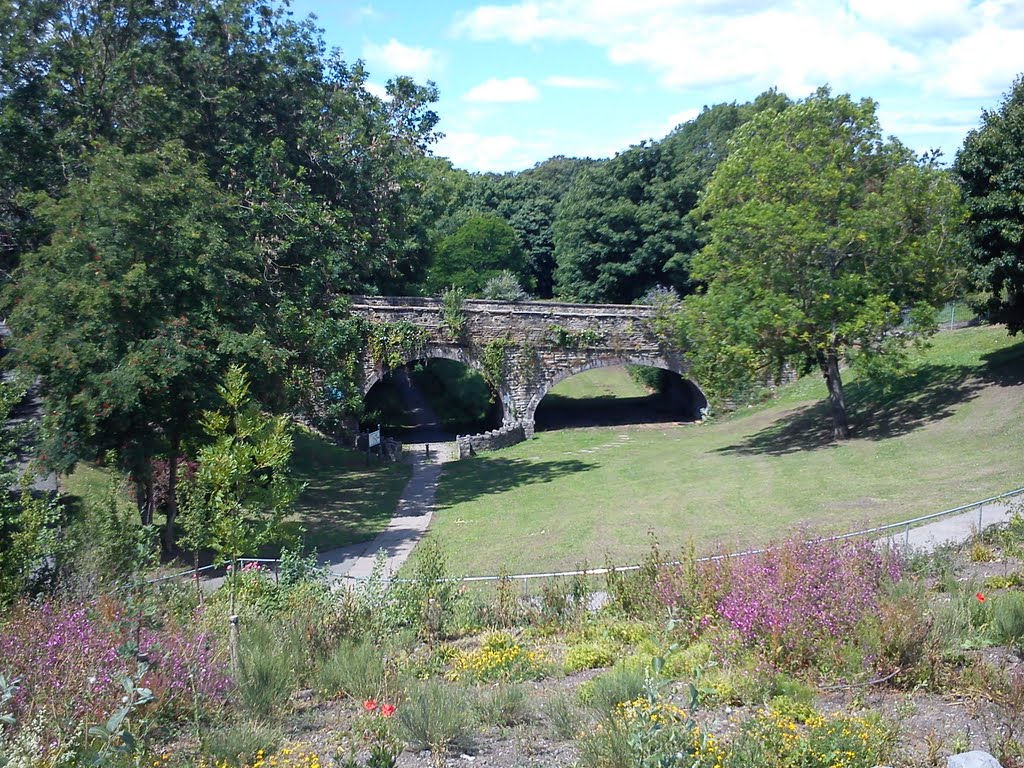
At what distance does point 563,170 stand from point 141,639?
9302 centimetres

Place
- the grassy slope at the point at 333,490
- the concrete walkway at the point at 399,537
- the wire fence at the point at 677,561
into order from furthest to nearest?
1. the grassy slope at the point at 333,490
2. the concrete walkway at the point at 399,537
3. the wire fence at the point at 677,561

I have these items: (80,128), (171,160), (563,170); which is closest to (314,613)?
(171,160)

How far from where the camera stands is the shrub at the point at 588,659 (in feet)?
26.2

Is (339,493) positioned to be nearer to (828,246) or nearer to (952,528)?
(828,246)

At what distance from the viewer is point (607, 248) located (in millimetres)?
49469

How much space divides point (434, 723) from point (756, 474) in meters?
17.8

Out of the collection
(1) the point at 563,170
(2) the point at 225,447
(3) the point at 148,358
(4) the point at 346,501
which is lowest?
(4) the point at 346,501

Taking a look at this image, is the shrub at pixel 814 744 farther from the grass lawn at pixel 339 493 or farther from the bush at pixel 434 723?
the grass lawn at pixel 339 493

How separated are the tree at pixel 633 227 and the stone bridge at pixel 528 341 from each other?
13828 millimetres

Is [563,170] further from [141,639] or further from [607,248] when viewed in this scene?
[141,639]

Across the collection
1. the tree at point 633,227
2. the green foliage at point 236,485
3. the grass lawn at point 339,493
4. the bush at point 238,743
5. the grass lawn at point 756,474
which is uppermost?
the tree at point 633,227

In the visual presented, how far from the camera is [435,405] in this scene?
4525cm

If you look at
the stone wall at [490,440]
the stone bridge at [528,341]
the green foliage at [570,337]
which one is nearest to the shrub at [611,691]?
the stone wall at [490,440]

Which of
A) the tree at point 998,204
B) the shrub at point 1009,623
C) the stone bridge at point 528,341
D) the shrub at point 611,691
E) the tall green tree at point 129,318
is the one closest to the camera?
the shrub at point 611,691
